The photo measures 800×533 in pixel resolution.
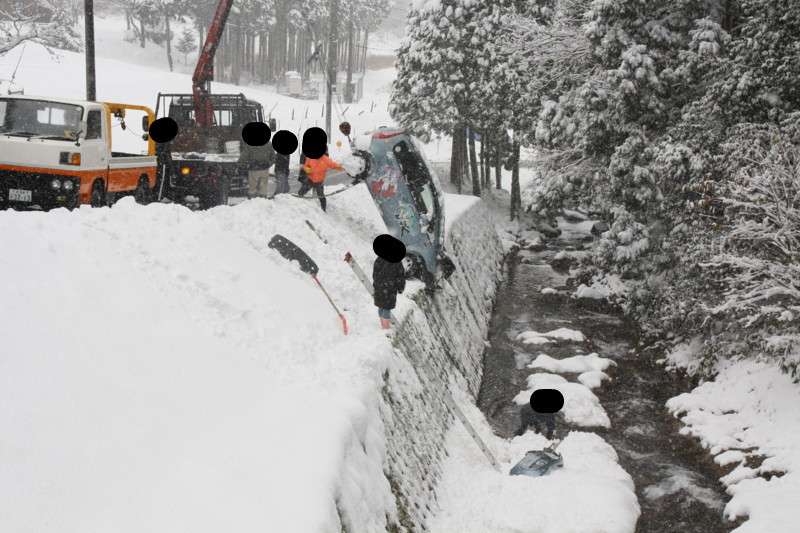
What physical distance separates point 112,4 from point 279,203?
7924 cm

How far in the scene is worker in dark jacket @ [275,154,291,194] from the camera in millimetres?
13601

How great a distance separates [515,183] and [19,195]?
78.0 feet

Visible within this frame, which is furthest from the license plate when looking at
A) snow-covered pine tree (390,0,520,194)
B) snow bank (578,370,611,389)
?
snow-covered pine tree (390,0,520,194)

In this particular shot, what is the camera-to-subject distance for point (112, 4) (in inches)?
3123

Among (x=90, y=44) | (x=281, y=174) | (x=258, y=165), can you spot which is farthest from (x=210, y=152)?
(x=90, y=44)

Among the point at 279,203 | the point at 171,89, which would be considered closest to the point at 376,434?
the point at 279,203

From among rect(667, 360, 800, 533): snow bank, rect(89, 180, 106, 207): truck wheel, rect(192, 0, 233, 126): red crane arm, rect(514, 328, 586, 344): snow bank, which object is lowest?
rect(514, 328, 586, 344): snow bank

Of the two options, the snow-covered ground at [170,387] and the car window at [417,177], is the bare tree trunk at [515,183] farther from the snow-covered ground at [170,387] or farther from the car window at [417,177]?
the snow-covered ground at [170,387]

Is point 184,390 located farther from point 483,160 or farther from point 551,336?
point 483,160

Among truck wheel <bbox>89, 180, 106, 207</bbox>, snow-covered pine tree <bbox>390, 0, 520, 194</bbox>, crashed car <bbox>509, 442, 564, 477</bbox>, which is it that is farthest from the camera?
snow-covered pine tree <bbox>390, 0, 520, 194</bbox>

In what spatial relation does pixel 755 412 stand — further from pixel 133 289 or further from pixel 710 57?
pixel 133 289

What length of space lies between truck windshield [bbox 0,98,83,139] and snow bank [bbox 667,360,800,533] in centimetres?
1112

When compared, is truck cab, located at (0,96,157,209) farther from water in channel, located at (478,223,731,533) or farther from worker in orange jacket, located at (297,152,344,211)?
water in channel, located at (478,223,731,533)

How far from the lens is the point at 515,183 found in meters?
31.4
